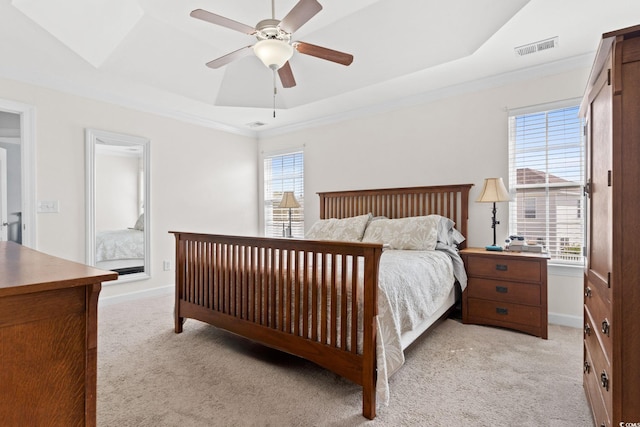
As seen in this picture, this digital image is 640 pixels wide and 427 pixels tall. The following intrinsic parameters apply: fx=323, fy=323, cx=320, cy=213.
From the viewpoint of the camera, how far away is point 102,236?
383cm

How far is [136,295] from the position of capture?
4.08m

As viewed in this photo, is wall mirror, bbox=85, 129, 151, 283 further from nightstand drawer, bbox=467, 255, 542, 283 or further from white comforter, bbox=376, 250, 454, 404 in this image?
nightstand drawer, bbox=467, 255, 542, 283

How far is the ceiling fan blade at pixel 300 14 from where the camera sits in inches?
71.7

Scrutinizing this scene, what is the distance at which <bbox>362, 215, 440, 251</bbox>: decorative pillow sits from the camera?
3234mm

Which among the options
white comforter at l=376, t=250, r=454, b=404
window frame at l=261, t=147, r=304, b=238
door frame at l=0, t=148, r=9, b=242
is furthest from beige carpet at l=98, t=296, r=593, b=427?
window frame at l=261, t=147, r=304, b=238

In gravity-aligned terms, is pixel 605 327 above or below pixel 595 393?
above

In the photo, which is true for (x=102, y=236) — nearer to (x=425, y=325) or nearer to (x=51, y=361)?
(x=51, y=361)

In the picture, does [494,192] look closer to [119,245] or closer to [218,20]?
[218,20]

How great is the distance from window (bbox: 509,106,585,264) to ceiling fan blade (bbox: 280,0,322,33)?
253cm

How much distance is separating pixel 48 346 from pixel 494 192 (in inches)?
131

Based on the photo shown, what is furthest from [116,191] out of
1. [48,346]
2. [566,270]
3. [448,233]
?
[566,270]

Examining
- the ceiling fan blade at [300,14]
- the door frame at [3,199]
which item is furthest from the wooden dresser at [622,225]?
the door frame at [3,199]

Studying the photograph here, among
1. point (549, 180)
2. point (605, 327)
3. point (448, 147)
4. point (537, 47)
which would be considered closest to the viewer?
point (605, 327)

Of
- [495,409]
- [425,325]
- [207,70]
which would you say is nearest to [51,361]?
[495,409]
